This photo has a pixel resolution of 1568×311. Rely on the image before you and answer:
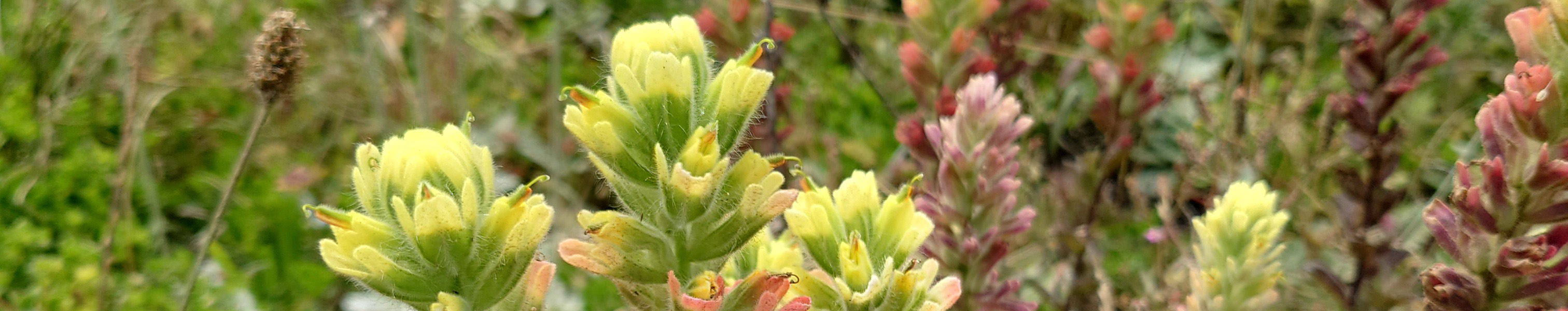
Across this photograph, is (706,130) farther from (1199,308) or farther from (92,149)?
(92,149)

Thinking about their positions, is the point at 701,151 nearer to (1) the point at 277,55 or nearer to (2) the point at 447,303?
(2) the point at 447,303

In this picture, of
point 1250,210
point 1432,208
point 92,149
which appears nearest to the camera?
point 1432,208

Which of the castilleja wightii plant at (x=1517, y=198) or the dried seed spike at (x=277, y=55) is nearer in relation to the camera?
the castilleja wightii plant at (x=1517, y=198)

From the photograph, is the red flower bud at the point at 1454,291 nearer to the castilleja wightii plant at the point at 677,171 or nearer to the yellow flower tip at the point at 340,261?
the castilleja wightii plant at the point at 677,171

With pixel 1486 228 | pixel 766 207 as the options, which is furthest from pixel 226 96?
pixel 1486 228

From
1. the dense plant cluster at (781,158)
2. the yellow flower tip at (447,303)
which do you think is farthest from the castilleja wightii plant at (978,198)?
the yellow flower tip at (447,303)

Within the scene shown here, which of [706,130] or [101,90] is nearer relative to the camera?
[706,130]

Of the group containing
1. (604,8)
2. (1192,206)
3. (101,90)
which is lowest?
(101,90)

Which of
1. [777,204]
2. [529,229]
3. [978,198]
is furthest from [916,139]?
[529,229]
